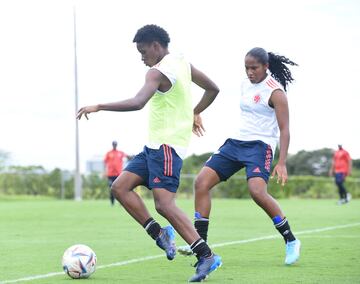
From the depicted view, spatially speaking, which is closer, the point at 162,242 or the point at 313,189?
the point at 162,242

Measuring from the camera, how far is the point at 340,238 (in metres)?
13.3

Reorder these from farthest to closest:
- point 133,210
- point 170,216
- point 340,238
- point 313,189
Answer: point 313,189
point 340,238
point 133,210
point 170,216

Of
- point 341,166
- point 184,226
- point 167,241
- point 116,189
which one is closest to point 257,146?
point 167,241

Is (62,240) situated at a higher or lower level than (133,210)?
lower

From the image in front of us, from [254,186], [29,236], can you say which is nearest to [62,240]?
[29,236]

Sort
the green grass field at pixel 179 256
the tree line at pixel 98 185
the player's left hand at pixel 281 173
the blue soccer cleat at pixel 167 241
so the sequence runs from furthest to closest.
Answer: the tree line at pixel 98 185 < the player's left hand at pixel 281 173 < the blue soccer cleat at pixel 167 241 < the green grass field at pixel 179 256

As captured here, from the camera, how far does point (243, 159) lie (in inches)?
386

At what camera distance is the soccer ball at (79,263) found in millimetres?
8344

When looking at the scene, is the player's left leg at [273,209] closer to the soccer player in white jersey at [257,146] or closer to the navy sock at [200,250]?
the soccer player in white jersey at [257,146]

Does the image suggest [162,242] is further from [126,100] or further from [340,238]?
[340,238]

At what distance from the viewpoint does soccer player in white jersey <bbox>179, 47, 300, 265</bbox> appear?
379 inches

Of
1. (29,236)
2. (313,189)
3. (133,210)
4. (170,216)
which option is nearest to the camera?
(170,216)

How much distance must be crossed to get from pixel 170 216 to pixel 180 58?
4.65 feet

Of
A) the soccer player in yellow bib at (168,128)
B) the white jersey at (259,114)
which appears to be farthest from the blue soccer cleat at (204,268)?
the white jersey at (259,114)
